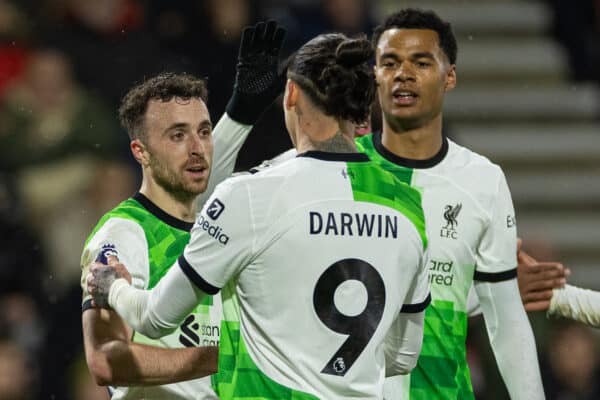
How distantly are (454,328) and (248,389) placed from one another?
1.22 m

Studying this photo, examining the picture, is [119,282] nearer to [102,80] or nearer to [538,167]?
[102,80]

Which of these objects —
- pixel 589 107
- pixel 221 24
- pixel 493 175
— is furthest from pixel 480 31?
pixel 493 175

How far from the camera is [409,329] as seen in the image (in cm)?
405

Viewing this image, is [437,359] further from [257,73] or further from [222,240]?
[222,240]

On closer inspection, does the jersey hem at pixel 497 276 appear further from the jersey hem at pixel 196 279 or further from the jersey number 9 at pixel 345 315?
the jersey hem at pixel 196 279

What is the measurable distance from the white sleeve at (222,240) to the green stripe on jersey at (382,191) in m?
0.33

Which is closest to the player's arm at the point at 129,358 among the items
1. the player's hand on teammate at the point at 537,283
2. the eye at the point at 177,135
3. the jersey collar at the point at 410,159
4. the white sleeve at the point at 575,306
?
the eye at the point at 177,135

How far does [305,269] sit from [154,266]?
788mm

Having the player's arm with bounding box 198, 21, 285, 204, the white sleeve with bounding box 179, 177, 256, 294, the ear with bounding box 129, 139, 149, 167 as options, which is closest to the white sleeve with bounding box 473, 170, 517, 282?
the player's arm with bounding box 198, 21, 285, 204

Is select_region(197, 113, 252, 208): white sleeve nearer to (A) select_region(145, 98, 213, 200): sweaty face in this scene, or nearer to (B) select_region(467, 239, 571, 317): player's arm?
(A) select_region(145, 98, 213, 200): sweaty face

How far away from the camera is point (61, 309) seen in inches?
281

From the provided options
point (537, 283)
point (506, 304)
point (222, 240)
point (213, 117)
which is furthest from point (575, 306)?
point (213, 117)

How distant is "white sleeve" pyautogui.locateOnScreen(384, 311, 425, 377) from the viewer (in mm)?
Answer: 4031

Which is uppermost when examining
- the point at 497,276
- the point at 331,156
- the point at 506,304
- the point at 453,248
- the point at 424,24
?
the point at 424,24
